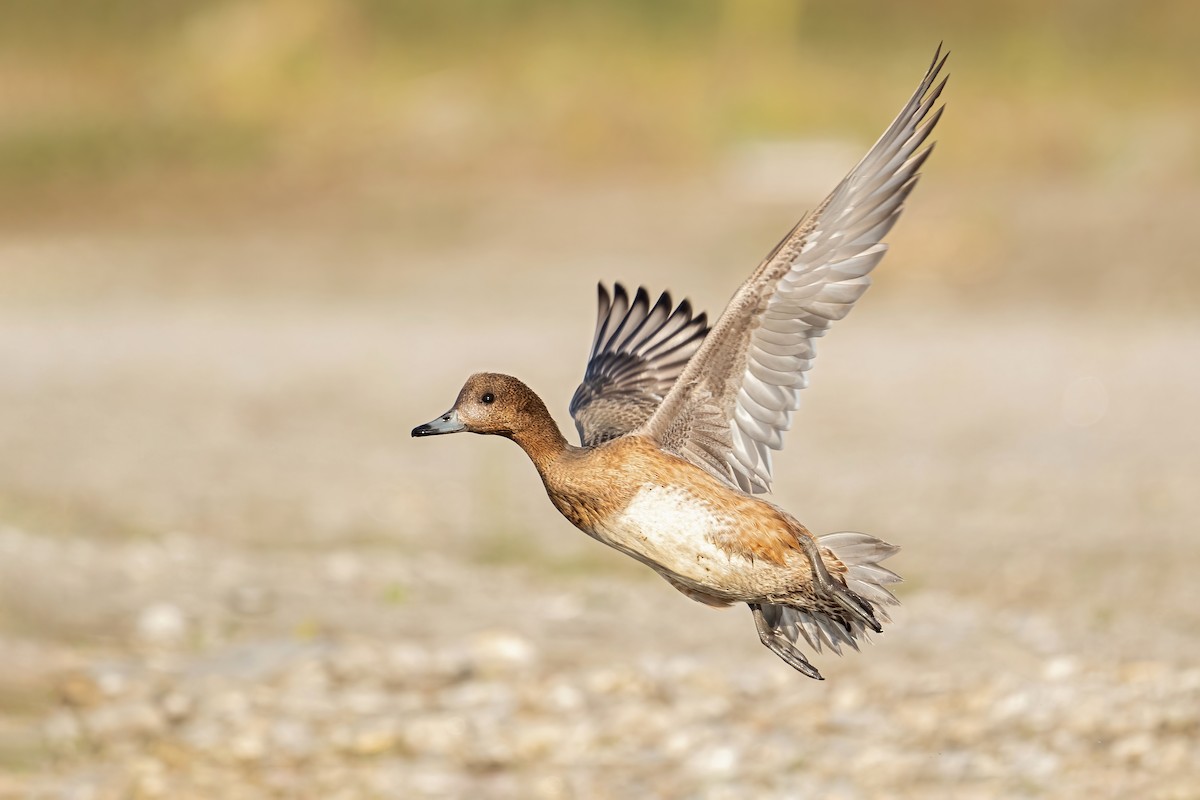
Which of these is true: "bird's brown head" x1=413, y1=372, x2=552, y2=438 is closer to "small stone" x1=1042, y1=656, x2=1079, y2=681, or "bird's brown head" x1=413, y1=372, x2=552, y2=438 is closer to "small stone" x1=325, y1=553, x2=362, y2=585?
"small stone" x1=1042, y1=656, x2=1079, y2=681

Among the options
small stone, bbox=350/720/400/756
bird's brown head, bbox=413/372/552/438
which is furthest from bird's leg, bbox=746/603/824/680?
small stone, bbox=350/720/400/756

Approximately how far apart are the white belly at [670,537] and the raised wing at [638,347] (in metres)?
1.08

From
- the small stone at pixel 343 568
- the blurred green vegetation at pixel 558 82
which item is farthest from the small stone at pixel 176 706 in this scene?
the blurred green vegetation at pixel 558 82

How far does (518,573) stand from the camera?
9719mm

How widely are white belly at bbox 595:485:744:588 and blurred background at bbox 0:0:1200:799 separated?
308cm

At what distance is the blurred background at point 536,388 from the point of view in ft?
24.7

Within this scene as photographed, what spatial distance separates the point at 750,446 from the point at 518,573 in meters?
5.35

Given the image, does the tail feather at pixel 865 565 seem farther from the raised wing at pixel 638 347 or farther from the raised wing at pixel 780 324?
the raised wing at pixel 638 347

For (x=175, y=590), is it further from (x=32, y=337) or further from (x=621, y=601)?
(x=32, y=337)

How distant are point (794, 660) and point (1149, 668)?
3.95 m

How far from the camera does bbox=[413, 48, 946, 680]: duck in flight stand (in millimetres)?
4117

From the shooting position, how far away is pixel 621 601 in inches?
361

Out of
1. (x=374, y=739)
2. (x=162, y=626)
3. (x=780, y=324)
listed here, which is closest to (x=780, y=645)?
(x=780, y=324)

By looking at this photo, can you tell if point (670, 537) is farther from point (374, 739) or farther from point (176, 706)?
point (176, 706)
